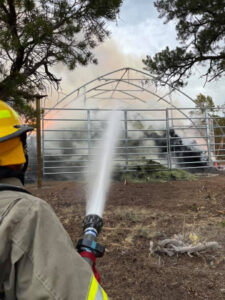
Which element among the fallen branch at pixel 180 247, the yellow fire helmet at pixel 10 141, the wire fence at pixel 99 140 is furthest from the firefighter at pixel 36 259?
the wire fence at pixel 99 140

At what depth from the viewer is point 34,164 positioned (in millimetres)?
8906

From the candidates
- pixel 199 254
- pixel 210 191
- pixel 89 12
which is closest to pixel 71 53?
pixel 89 12

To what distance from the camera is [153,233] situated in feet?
11.5

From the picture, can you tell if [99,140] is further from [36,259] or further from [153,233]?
[36,259]

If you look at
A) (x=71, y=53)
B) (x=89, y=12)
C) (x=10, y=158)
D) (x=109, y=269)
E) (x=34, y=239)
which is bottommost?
(x=109, y=269)

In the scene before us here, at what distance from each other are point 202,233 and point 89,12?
9.47 feet

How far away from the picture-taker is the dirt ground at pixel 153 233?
2395mm

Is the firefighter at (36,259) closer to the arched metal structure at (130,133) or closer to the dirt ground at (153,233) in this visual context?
the dirt ground at (153,233)

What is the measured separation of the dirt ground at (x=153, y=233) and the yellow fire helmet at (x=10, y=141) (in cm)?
175

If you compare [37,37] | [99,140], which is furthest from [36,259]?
[99,140]

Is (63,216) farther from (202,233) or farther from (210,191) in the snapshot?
(210,191)

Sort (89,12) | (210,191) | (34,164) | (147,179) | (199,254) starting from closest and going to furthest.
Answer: (199,254), (89,12), (210,191), (147,179), (34,164)

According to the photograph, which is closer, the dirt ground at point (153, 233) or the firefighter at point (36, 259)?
the firefighter at point (36, 259)

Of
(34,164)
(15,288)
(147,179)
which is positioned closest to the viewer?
(15,288)
